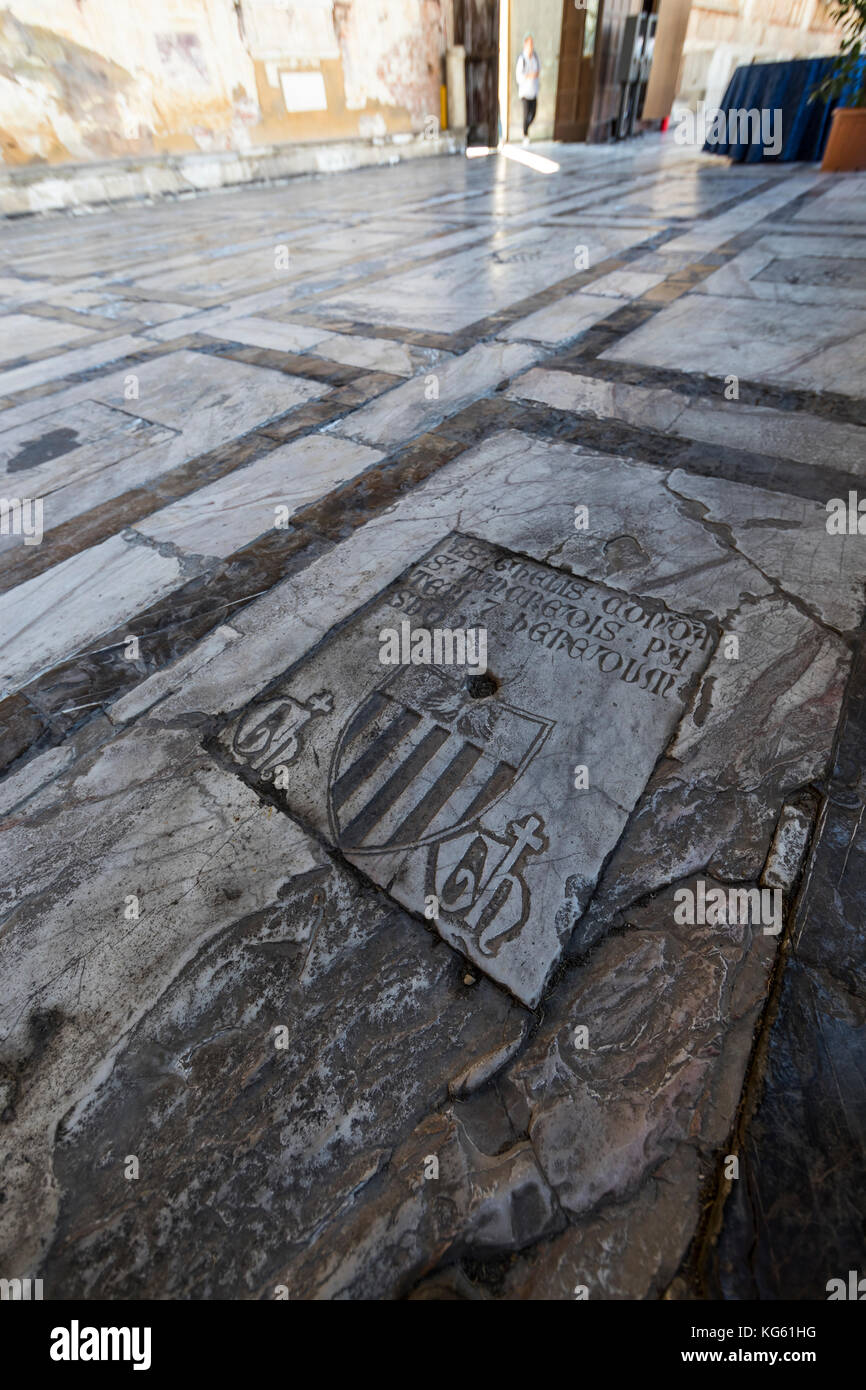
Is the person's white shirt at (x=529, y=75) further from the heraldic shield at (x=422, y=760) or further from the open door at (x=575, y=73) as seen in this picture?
the heraldic shield at (x=422, y=760)

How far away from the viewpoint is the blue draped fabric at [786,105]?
8.88 metres

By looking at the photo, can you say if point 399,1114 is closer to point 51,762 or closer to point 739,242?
point 51,762

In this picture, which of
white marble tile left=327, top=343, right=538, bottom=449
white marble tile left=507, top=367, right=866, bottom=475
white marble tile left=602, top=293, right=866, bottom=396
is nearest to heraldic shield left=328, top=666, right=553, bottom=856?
white marble tile left=327, top=343, right=538, bottom=449

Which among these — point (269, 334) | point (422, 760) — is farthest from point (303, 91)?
point (422, 760)

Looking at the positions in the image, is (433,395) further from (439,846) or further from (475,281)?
(439,846)

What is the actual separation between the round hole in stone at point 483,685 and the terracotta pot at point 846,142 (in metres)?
10.1

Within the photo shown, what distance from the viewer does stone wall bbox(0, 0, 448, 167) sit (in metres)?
8.04

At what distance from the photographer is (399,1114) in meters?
1.11

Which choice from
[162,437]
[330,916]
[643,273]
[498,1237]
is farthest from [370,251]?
[498,1237]

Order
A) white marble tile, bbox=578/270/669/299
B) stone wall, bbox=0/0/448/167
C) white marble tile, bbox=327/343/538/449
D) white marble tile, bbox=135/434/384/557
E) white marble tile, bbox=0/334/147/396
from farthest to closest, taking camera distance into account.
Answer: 1. stone wall, bbox=0/0/448/167
2. white marble tile, bbox=578/270/669/299
3. white marble tile, bbox=0/334/147/396
4. white marble tile, bbox=327/343/538/449
5. white marble tile, bbox=135/434/384/557

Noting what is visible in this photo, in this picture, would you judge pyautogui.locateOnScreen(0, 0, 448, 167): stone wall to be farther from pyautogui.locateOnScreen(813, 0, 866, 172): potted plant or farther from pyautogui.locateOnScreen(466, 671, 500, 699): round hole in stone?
pyautogui.locateOnScreen(466, 671, 500, 699): round hole in stone

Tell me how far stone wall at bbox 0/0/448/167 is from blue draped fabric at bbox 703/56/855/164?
6419 millimetres

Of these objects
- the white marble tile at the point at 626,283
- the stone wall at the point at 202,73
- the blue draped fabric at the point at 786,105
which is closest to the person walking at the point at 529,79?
the stone wall at the point at 202,73

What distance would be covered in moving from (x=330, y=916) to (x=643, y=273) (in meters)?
5.36
